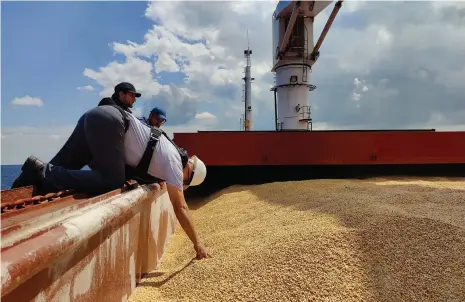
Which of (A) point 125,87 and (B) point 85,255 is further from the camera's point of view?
(A) point 125,87

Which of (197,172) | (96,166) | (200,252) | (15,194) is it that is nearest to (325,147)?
(197,172)

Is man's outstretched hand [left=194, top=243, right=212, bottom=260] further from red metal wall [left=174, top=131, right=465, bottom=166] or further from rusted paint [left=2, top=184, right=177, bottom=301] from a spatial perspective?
red metal wall [left=174, top=131, right=465, bottom=166]

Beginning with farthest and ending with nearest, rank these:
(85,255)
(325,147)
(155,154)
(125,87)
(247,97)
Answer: (247,97)
(325,147)
(125,87)
(155,154)
(85,255)

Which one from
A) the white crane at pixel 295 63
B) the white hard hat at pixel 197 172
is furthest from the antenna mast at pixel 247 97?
the white hard hat at pixel 197 172

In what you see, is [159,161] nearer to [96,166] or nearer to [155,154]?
[155,154]

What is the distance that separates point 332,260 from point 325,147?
14.7 ft

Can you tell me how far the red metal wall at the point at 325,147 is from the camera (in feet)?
20.4

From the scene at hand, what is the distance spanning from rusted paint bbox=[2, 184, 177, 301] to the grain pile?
0.80 feet

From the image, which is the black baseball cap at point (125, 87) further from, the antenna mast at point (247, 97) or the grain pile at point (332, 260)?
the antenna mast at point (247, 97)

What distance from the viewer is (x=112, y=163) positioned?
7.32 ft

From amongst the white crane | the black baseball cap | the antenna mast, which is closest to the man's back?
the black baseball cap

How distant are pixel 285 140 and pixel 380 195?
282 cm

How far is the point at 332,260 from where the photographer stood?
2029 mm

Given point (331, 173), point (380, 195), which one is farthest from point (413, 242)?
point (331, 173)
